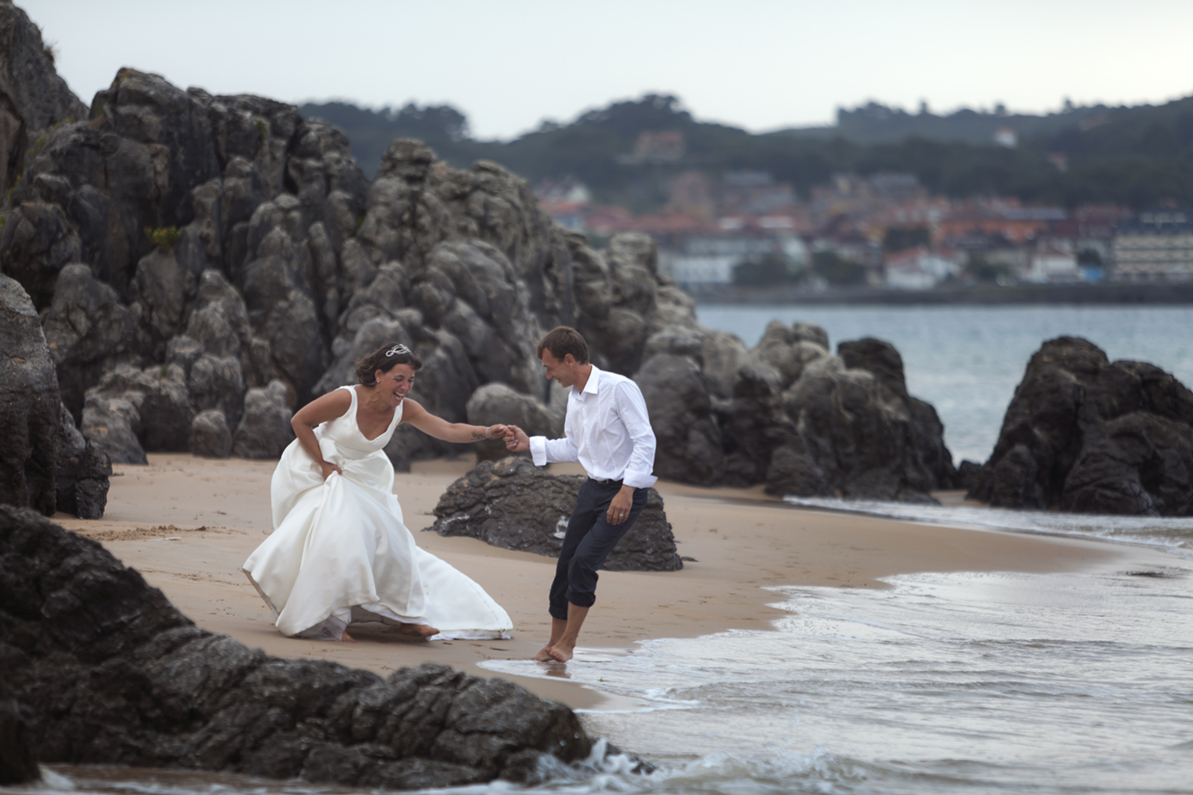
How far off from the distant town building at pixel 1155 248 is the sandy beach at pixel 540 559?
422ft

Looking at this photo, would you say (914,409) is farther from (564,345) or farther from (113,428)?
(564,345)

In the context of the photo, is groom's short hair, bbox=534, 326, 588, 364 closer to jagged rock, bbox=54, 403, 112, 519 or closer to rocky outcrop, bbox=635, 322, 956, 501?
jagged rock, bbox=54, 403, 112, 519

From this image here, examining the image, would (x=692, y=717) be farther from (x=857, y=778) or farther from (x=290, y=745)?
(x=290, y=745)

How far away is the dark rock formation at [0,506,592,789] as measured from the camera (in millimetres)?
4195

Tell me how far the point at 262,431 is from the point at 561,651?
36.7ft

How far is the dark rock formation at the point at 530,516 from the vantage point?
992 cm

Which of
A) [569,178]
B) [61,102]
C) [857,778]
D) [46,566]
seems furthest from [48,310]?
[569,178]

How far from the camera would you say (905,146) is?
179 metres

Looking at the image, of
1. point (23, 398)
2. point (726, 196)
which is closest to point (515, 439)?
point (23, 398)

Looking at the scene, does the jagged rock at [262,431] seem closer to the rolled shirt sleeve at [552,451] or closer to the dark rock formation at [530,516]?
the dark rock formation at [530,516]

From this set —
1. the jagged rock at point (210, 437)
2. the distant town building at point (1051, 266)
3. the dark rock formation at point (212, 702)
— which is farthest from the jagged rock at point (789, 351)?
the distant town building at point (1051, 266)

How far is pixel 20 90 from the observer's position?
20422mm

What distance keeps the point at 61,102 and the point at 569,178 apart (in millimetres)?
149443

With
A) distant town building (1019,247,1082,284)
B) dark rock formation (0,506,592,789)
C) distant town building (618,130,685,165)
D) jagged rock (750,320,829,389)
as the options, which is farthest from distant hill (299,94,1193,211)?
dark rock formation (0,506,592,789)
